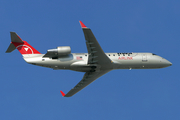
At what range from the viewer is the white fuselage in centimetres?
4228

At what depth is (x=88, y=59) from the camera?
4184 centimetres

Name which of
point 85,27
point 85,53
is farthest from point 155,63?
point 85,27

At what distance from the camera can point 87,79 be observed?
4731 cm

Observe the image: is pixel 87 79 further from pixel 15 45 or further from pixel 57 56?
pixel 15 45

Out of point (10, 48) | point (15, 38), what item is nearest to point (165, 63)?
point (15, 38)

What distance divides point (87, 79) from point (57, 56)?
7.54 m

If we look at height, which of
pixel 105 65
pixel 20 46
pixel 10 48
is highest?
pixel 20 46

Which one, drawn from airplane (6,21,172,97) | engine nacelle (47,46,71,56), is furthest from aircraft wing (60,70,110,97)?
engine nacelle (47,46,71,56)

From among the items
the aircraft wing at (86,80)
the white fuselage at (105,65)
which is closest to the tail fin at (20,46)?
the white fuselage at (105,65)

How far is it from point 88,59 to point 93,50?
189 cm

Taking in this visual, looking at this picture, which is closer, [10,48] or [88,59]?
[88,59]

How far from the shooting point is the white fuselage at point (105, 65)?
42281 millimetres

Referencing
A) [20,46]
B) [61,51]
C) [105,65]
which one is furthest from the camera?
[20,46]

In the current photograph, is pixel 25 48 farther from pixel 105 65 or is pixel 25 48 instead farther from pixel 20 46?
pixel 105 65
